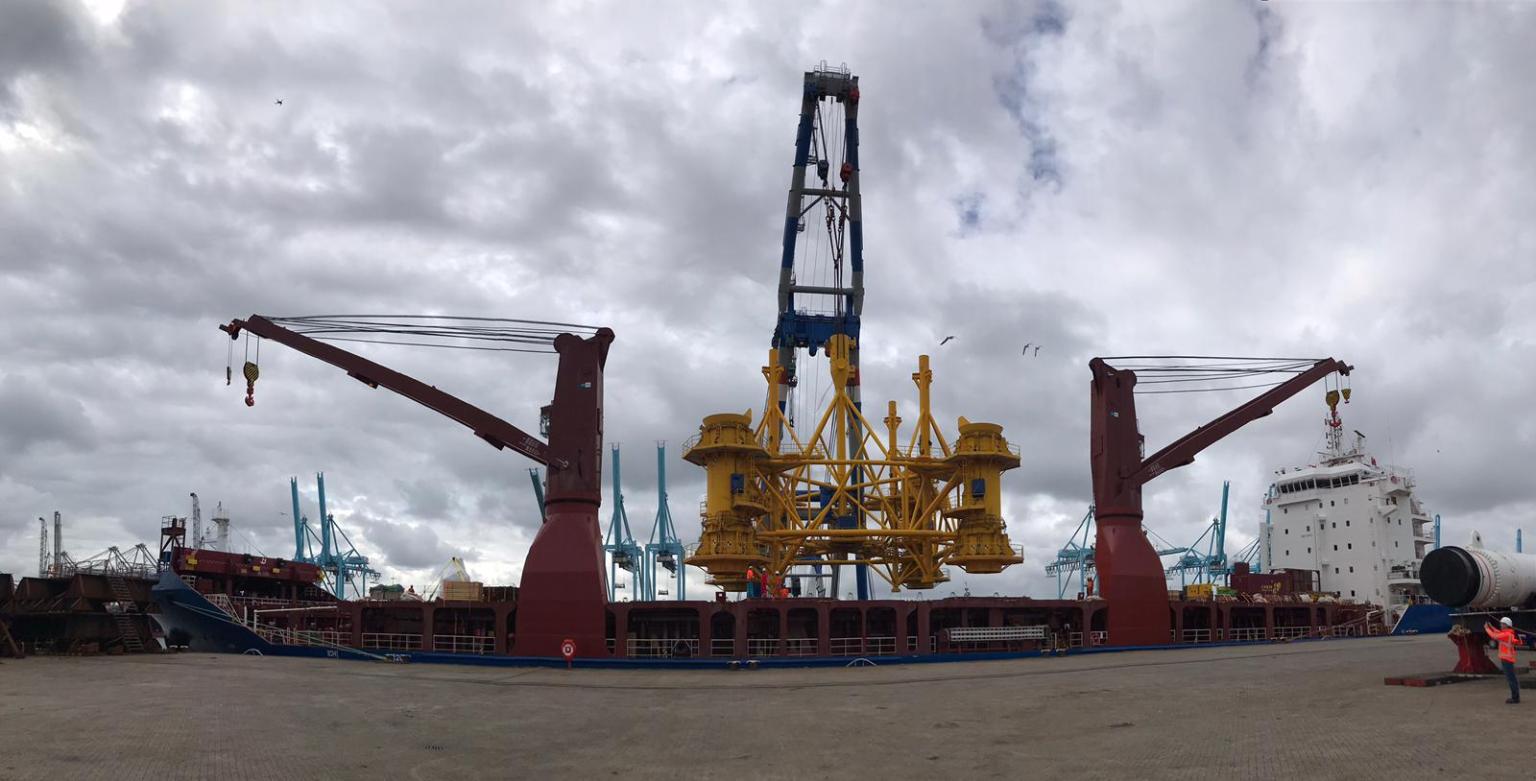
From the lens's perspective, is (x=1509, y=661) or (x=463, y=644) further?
A: (x=463, y=644)

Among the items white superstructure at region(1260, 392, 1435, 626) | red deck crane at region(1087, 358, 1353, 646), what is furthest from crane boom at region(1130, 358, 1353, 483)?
white superstructure at region(1260, 392, 1435, 626)

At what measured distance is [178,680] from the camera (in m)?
30.2

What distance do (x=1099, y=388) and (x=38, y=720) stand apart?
42.2 metres

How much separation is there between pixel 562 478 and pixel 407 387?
8207 millimetres

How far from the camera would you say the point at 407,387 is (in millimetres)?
42625

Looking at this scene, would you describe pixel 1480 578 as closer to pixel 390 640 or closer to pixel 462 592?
pixel 462 592

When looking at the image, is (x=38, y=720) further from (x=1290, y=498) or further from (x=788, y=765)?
(x=1290, y=498)

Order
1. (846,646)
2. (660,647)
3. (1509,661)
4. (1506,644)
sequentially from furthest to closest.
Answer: (846,646)
(660,647)
(1506,644)
(1509,661)

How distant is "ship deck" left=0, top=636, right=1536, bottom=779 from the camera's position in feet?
49.7

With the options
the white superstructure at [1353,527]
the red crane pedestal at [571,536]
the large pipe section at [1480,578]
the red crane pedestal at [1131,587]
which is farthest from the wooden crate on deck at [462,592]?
the white superstructure at [1353,527]

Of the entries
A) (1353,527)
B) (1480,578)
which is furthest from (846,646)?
(1353,527)

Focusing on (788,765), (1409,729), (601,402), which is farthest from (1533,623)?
(601,402)

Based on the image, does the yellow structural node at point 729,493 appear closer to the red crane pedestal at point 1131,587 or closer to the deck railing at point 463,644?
the deck railing at point 463,644

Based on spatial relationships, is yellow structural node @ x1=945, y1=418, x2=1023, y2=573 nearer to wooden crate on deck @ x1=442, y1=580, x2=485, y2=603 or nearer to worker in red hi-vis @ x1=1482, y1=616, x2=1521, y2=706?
wooden crate on deck @ x1=442, y1=580, x2=485, y2=603
